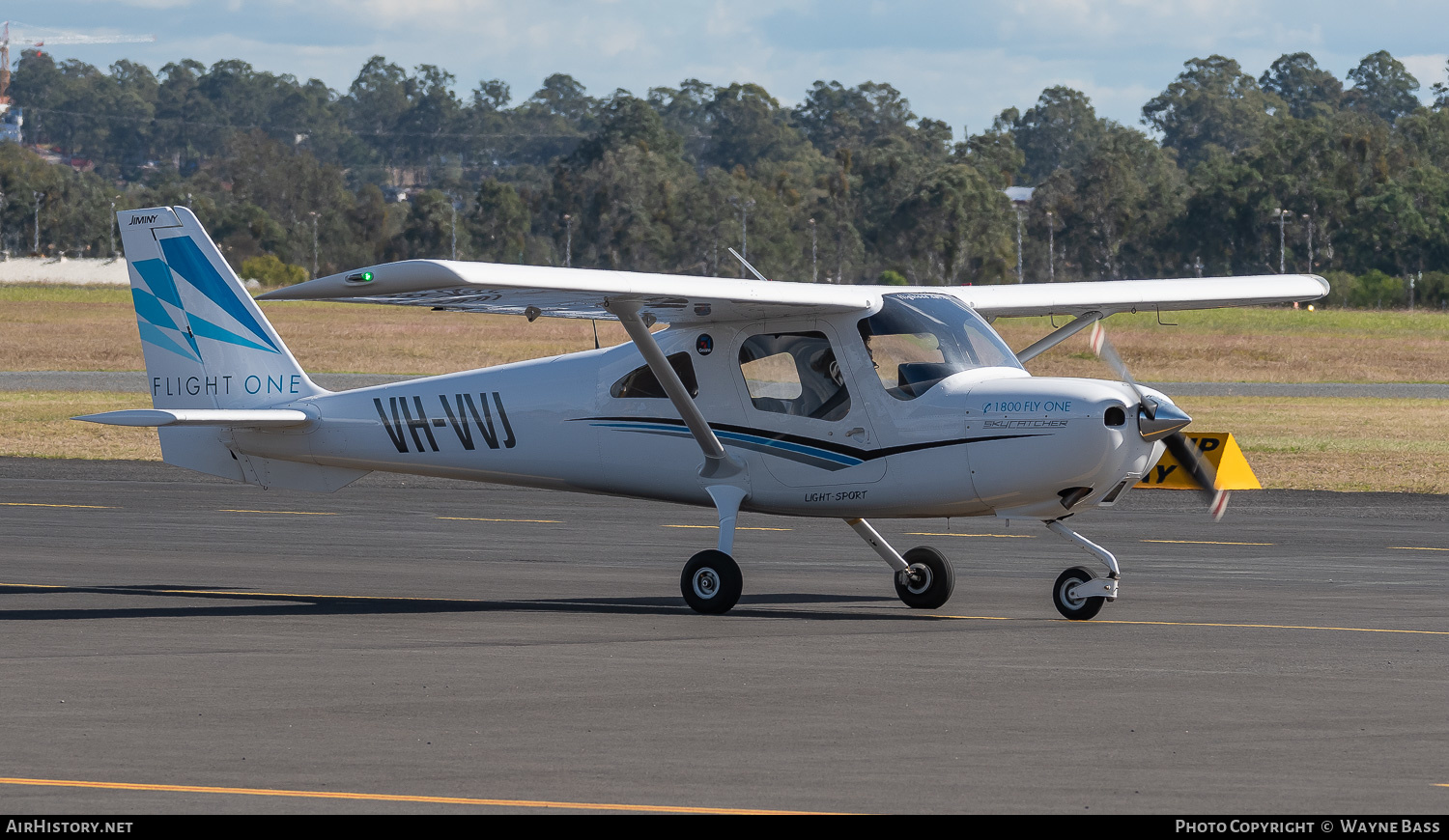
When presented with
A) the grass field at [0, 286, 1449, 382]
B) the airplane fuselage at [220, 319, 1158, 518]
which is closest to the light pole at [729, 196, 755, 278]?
the grass field at [0, 286, 1449, 382]

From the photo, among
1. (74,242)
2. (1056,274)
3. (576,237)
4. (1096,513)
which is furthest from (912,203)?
(1096,513)

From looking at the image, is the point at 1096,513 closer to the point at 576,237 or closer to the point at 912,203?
the point at 912,203

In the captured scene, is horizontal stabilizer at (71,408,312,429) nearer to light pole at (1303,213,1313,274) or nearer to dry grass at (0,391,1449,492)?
dry grass at (0,391,1449,492)

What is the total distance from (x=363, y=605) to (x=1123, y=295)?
21.8 feet

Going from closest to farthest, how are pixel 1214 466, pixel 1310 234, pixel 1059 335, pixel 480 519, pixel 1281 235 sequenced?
1. pixel 1214 466
2. pixel 1059 335
3. pixel 480 519
4. pixel 1281 235
5. pixel 1310 234

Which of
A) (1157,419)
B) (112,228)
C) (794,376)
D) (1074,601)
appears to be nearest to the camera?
(1157,419)

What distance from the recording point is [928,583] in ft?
44.1

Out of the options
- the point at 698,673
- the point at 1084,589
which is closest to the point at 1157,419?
the point at 1084,589

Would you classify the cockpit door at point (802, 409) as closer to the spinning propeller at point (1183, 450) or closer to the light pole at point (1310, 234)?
the spinning propeller at point (1183, 450)

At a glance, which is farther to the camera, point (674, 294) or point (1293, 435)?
point (1293, 435)

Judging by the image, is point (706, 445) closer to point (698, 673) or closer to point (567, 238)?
point (698, 673)

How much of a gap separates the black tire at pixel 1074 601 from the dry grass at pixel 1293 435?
1245 centimetres

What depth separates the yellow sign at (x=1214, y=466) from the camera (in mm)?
12625

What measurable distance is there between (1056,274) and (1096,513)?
11729 centimetres
